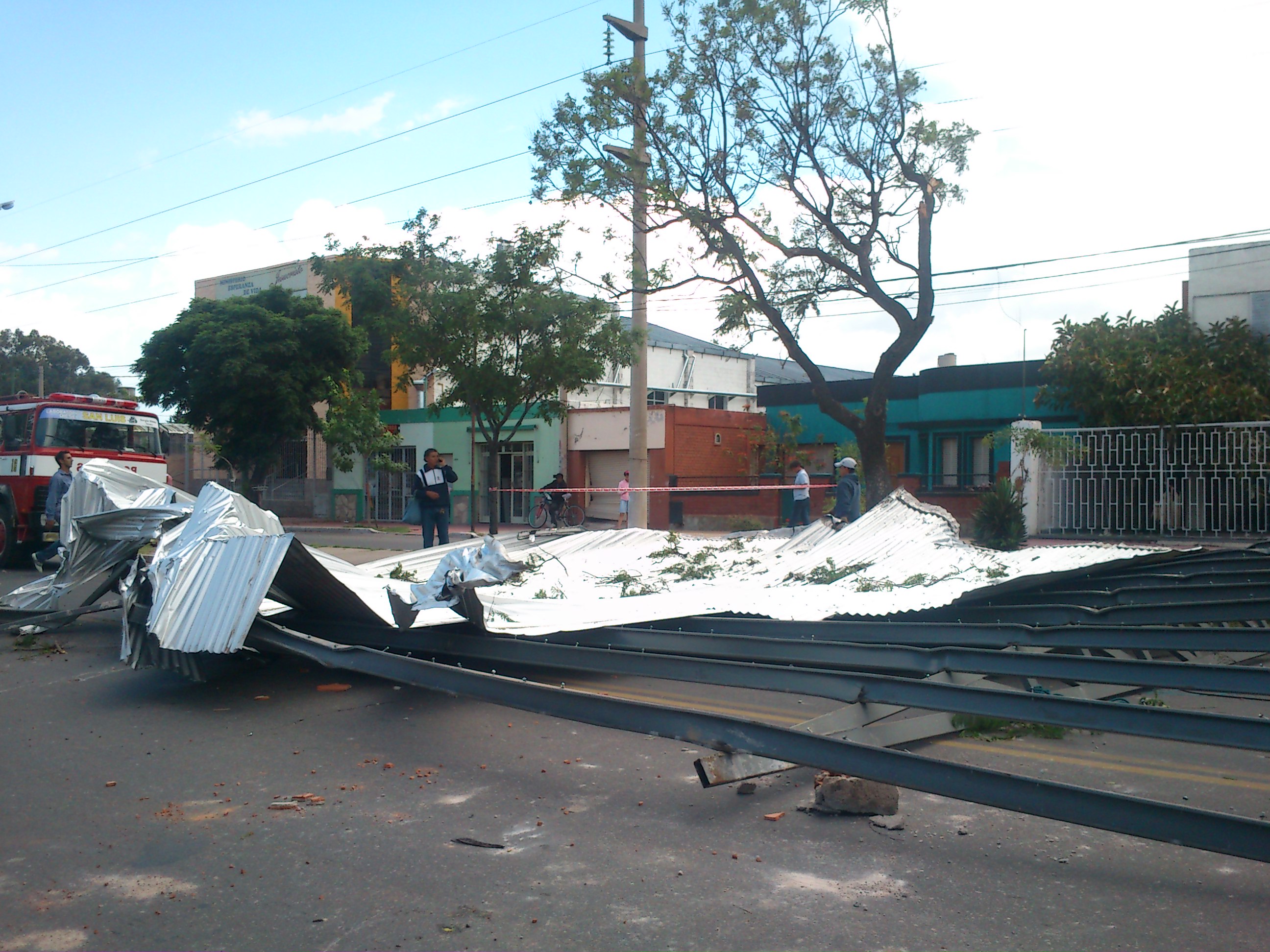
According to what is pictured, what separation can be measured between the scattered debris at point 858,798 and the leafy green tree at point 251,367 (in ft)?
99.1

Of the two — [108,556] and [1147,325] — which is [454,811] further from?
[1147,325]

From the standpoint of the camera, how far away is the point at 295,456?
4119 cm

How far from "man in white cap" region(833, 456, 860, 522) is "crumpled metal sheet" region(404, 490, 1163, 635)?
221 cm

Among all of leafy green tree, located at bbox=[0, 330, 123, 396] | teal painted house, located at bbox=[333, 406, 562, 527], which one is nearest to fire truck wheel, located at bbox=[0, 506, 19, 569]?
teal painted house, located at bbox=[333, 406, 562, 527]

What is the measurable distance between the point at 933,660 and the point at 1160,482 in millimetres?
14217

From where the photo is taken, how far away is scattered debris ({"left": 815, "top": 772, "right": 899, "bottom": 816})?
464 cm

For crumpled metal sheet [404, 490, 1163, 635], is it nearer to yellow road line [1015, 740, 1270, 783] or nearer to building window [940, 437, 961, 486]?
yellow road line [1015, 740, 1270, 783]

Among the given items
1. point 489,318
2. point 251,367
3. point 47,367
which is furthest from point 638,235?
point 47,367

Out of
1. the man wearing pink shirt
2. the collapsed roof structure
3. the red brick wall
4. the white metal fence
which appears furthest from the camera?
the man wearing pink shirt

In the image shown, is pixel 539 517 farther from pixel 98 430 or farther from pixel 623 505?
pixel 98 430

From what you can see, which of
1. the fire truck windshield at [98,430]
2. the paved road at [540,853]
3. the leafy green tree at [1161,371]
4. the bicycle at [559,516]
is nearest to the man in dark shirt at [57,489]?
the fire truck windshield at [98,430]

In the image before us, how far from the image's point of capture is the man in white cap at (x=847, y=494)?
Result: 538 inches

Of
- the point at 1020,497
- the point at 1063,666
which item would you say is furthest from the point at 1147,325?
the point at 1063,666

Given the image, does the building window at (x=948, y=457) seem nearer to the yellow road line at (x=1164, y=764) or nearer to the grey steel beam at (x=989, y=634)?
the grey steel beam at (x=989, y=634)
